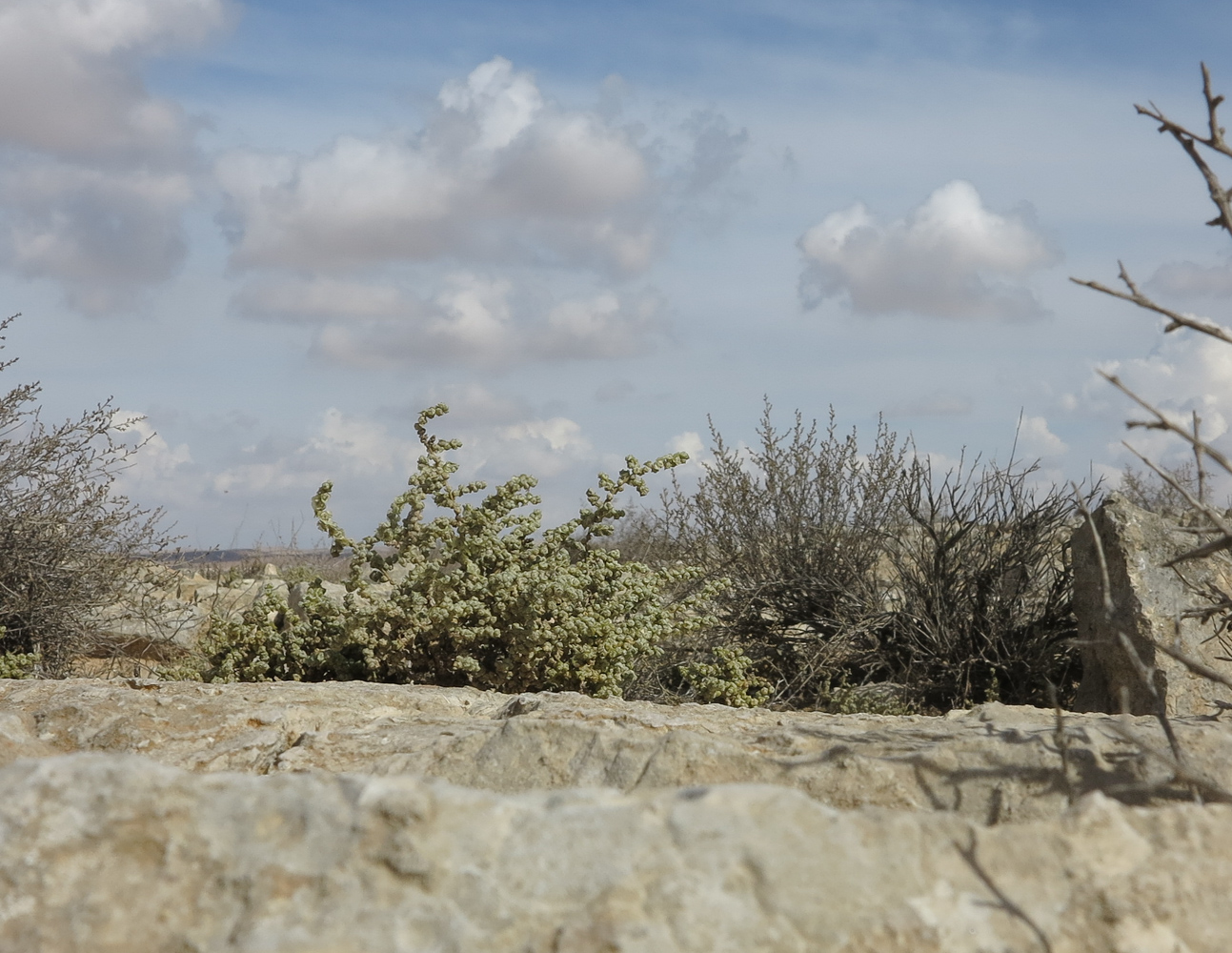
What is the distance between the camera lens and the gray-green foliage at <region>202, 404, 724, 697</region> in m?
5.10

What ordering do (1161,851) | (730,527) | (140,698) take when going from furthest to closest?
(730,527)
(140,698)
(1161,851)

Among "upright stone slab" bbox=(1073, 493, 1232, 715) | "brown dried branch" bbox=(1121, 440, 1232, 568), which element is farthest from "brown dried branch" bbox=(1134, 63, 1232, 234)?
"upright stone slab" bbox=(1073, 493, 1232, 715)

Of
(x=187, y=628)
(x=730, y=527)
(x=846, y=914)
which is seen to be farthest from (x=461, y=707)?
(x=187, y=628)

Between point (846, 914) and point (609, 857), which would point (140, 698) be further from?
point (846, 914)

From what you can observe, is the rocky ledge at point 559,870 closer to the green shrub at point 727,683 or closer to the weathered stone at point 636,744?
the weathered stone at point 636,744

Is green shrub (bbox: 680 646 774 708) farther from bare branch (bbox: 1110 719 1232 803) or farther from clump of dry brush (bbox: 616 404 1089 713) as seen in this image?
bare branch (bbox: 1110 719 1232 803)

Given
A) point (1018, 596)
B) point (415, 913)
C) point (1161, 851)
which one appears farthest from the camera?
point (1018, 596)

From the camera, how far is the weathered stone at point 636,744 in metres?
2.06

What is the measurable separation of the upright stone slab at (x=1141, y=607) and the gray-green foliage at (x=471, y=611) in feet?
6.57

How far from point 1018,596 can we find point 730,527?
2330 mm

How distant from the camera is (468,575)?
5.29m

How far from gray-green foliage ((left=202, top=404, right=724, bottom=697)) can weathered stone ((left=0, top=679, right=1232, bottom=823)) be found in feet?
5.68

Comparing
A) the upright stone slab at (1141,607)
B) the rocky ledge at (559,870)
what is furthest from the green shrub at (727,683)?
the rocky ledge at (559,870)

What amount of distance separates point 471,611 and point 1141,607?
130 inches
